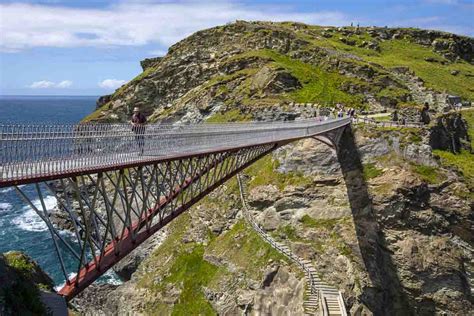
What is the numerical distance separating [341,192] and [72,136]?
3217 cm

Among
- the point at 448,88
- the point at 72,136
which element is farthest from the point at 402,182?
the point at 448,88

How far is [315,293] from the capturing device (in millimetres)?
39531

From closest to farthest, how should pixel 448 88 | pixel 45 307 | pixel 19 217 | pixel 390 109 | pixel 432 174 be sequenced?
pixel 45 307 < pixel 432 174 < pixel 390 109 < pixel 19 217 < pixel 448 88

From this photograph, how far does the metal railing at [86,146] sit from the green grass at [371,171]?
1767 centimetres

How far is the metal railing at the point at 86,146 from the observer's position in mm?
18641

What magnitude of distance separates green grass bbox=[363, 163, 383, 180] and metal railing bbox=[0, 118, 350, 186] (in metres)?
17.7

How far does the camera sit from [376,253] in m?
44.8

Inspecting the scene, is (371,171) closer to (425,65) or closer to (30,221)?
(30,221)

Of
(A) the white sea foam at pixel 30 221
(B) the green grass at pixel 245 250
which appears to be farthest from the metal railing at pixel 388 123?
(A) the white sea foam at pixel 30 221

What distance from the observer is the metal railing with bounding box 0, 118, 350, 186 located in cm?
1864

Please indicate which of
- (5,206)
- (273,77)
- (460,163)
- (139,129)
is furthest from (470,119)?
(5,206)

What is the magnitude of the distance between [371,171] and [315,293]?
15.4 metres

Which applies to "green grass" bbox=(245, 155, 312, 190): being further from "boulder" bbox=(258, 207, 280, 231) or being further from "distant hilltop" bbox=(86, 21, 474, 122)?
"distant hilltop" bbox=(86, 21, 474, 122)

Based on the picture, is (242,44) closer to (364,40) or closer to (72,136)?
(364,40)
